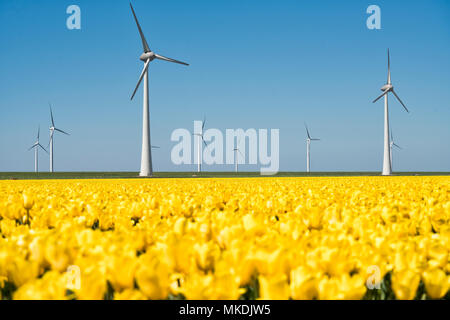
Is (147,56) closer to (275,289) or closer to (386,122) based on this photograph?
(386,122)

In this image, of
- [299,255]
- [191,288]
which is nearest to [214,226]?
[299,255]

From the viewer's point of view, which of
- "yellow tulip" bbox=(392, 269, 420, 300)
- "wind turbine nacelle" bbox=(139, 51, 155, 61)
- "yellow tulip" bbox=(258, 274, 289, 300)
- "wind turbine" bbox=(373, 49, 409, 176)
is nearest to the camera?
"yellow tulip" bbox=(258, 274, 289, 300)

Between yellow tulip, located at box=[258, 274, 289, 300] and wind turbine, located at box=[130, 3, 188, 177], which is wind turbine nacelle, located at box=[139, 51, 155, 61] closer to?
wind turbine, located at box=[130, 3, 188, 177]

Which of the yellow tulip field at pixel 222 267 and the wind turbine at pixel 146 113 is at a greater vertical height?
the wind turbine at pixel 146 113

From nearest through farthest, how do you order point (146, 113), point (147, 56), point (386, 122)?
point (146, 113), point (147, 56), point (386, 122)

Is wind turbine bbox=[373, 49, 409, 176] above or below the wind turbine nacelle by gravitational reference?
below

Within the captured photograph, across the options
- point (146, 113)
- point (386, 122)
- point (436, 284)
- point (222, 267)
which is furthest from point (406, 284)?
point (386, 122)

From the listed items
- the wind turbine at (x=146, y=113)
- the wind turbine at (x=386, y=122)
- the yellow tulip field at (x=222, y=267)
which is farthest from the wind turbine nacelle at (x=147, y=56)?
the yellow tulip field at (x=222, y=267)

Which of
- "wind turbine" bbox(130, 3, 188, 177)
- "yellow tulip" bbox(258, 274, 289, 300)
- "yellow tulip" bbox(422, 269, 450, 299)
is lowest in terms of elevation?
"yellow tulip" bbox(422, 269, 450, 299)

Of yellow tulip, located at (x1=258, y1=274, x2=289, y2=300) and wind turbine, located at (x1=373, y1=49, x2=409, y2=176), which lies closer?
yellow tulip, located at (x1=258, y1=274, x2=289, y2=300)

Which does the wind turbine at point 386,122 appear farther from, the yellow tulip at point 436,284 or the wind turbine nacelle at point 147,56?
the yellow tulip at point 436,284

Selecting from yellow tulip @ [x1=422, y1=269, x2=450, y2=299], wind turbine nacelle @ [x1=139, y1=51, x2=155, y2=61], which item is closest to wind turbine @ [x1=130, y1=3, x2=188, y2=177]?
wind turbine nacelle @ [x1=139, y1=51, x2=155, y2=61]

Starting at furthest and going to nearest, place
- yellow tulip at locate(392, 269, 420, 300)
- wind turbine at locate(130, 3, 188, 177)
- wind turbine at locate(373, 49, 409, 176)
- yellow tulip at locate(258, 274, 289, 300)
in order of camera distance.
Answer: wind turbine at locate(373, 49, 409, 176) < wind turbine at locate(130, 3, 188, 177) < yellow tulip at locate(392, 269, 420, 300) < yellow tulip at locate(258, 274, 289, 300)
